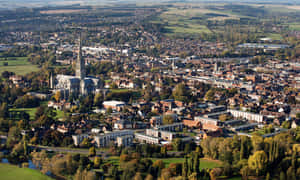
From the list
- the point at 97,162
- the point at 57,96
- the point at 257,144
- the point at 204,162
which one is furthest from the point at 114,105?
the point at 257,144

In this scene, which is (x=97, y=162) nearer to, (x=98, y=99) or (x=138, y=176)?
(x=138, y=176)

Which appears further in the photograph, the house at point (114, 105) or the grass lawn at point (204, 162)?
the house at point (114, 105)

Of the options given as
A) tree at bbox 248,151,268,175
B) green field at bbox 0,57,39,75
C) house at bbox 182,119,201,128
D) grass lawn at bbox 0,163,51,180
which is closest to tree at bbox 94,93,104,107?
house at bbox 182,119,201,128

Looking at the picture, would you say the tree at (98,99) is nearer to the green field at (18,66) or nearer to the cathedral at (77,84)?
the cathedral at (77,84)

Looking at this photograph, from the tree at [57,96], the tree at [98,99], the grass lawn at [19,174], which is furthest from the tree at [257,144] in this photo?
the tree at [57,96]

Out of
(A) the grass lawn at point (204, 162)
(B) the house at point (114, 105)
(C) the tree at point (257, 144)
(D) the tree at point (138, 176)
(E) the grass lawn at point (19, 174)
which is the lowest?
(B) the house at point (114, 105)
